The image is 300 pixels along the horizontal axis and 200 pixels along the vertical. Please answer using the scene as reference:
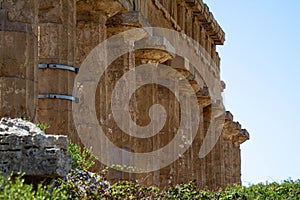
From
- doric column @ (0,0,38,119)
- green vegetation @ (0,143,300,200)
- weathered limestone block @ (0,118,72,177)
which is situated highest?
doric column @ (0,0,38,119)

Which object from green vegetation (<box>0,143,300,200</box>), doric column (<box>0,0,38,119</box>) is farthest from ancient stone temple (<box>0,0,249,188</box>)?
green vegetation (<box>0,143,300,200</box>)

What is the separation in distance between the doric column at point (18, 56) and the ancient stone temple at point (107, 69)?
0.5 inches

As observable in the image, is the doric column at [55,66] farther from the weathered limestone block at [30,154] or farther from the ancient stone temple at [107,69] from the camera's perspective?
the weathered limestone block at [30,154]

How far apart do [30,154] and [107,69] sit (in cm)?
975

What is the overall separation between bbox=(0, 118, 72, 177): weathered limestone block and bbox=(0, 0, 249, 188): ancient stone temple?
3.90 meters

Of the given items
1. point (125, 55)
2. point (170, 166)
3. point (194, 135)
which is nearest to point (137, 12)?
point (125, 55)

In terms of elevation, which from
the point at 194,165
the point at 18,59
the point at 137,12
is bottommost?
the point at 194,165

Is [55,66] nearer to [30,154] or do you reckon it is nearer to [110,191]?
[110,191]

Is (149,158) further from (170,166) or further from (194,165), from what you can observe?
(194,165)

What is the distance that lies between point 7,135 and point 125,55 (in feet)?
34.1

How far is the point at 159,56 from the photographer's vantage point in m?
20.6

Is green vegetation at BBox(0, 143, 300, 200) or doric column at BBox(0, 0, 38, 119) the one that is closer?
green vegetation at BBox(0, 143, 300, 200)

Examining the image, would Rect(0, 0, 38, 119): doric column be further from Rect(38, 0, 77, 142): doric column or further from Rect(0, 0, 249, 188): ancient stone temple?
Rect(38, 0, 77, 142): doric column

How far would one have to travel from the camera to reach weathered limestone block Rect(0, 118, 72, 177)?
7.64m
